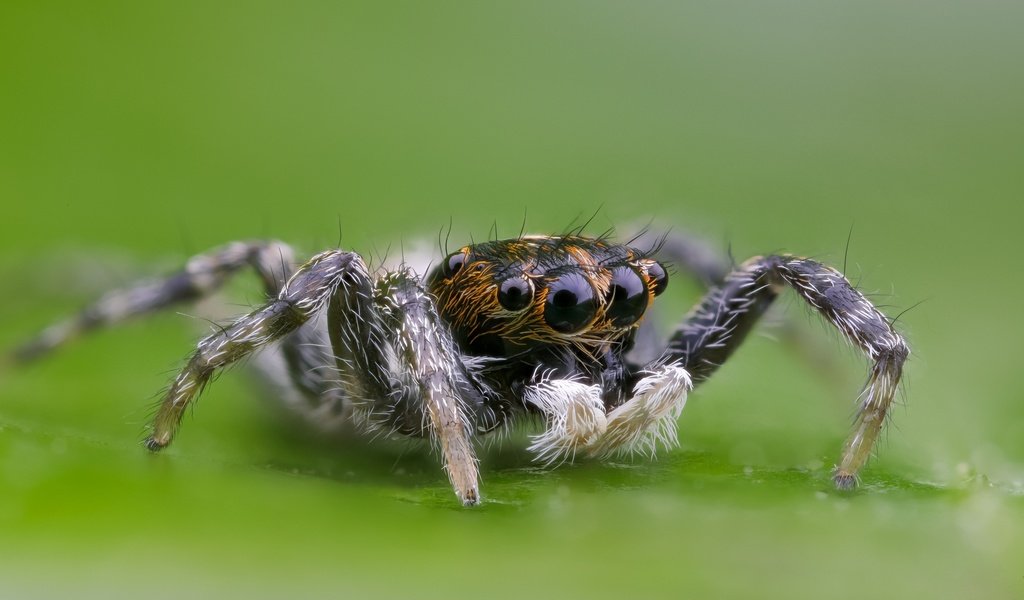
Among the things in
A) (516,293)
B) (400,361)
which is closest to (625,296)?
(516,293)

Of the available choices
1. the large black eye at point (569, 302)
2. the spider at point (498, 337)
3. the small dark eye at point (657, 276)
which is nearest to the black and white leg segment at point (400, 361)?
the spider at point (498, 337)

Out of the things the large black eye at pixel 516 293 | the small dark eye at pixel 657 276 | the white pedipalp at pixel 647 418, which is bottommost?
the white pedipalp at pixel 647 418

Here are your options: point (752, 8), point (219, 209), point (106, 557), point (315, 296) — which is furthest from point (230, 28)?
point (106, 557)

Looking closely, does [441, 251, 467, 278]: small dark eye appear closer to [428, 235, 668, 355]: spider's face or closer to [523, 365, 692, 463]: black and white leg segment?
[428, 235, 668, 355]: spider's face

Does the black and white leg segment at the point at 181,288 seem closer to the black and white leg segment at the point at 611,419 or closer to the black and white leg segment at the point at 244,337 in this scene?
the black and white leg segment at the point at 244,337

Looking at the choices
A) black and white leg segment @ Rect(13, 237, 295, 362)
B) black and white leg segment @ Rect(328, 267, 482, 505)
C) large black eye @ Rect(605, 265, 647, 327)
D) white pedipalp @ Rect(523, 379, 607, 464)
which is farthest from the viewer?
black and white leg segment @ Rect(13, 237, 295, 362)

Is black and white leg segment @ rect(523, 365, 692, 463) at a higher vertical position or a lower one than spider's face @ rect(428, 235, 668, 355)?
lower

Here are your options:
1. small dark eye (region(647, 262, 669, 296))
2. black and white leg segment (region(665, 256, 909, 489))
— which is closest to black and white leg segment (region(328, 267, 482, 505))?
small dark eye (region(647, 262, 669, 296))
